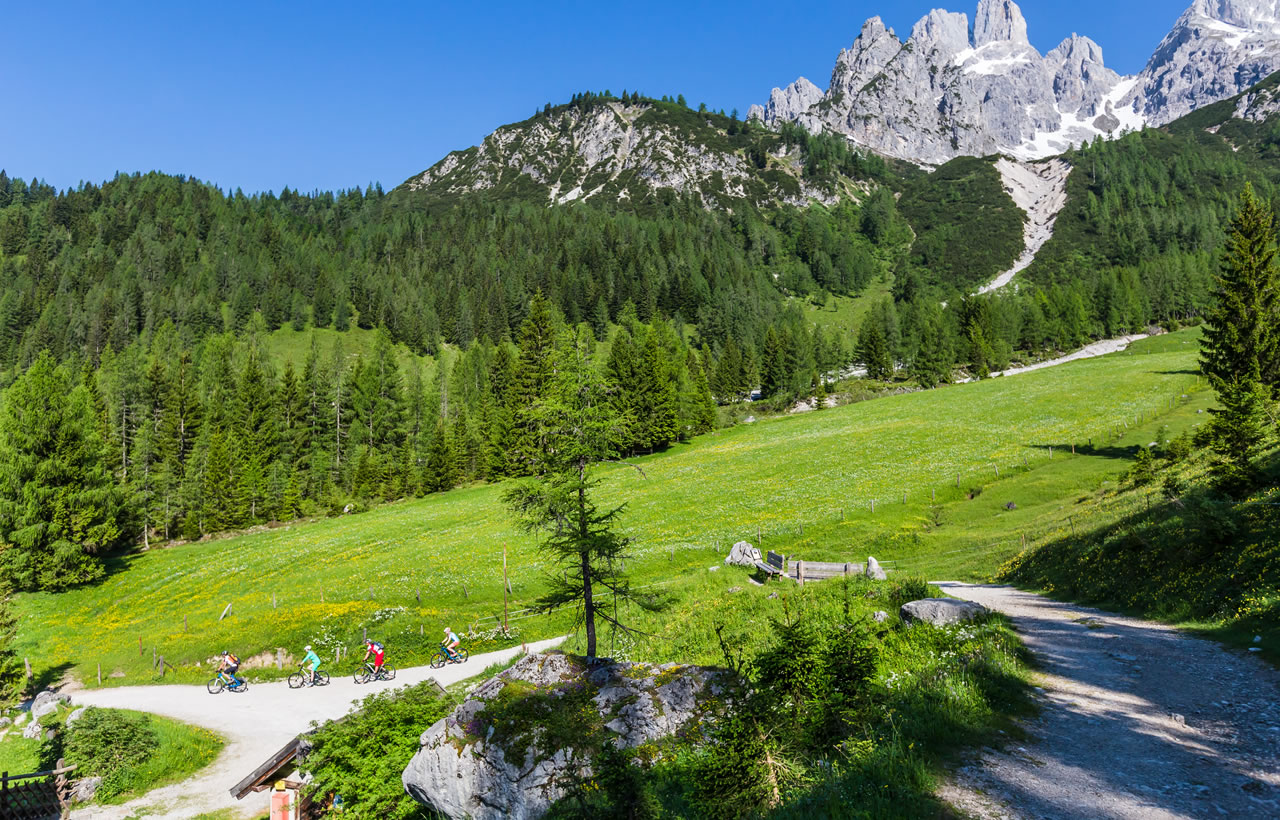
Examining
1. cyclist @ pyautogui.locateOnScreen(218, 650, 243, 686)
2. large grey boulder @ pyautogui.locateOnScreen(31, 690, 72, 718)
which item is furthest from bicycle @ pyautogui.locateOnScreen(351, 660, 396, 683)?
large grey boulder @ pyautogui.locateOnScreen(31, 690, 72, 718)

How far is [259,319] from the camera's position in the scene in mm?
155625

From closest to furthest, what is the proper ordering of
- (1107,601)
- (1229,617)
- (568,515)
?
(1229,617)
(568,515)
(1107,601)

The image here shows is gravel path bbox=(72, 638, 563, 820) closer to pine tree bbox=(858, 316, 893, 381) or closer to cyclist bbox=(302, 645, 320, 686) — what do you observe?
cyclist bbox=(302, 645, 320, 686)

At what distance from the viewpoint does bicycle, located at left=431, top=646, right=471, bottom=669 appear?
2730 cm

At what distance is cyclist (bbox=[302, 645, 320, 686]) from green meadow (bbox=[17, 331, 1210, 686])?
2.45 m

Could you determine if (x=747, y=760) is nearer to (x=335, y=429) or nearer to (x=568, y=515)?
(x=568, y=515)

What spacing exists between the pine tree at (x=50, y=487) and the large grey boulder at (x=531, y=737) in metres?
57.3

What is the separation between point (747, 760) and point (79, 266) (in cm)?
24820

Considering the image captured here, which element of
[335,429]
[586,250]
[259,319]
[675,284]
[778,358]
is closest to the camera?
[335,429]

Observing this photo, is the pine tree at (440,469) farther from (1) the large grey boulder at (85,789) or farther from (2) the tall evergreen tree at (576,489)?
(2) the tall evergreen tree at (576,489)

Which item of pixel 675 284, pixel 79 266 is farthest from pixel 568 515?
pixel 79 266

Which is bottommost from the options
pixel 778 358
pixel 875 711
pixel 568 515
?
pixel 875 711

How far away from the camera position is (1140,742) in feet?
27.5

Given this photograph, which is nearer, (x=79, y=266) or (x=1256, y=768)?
(x=1256, y=768)
